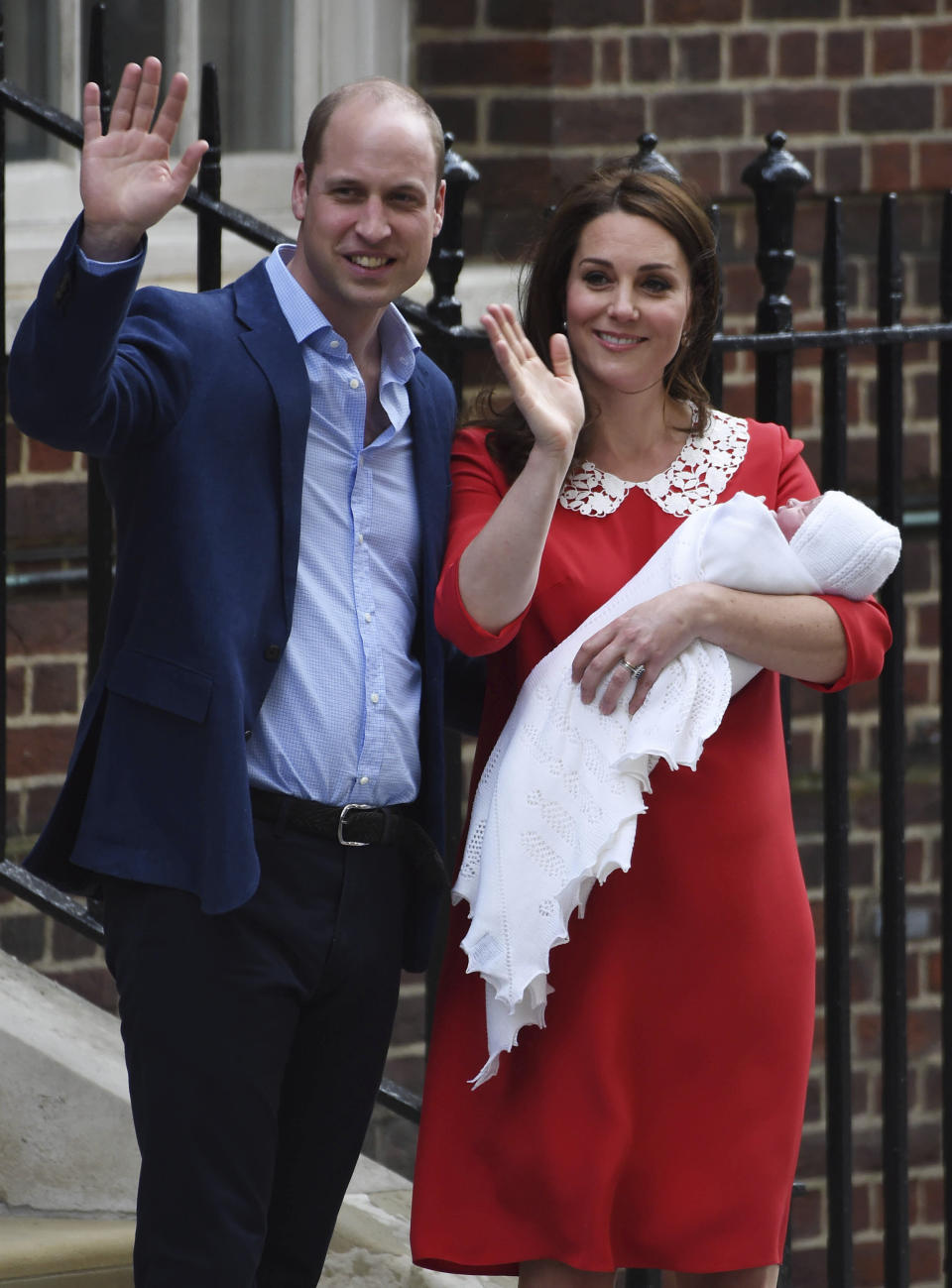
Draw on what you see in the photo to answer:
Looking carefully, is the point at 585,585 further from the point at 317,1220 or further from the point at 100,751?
the point at 317,1220

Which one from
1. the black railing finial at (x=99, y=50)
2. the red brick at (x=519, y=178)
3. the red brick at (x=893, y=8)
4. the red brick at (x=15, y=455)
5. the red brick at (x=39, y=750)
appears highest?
the red brick at (x=893, y=8)

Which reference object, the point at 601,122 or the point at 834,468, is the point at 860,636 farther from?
the point at 601,122

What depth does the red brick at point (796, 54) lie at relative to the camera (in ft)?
13.8

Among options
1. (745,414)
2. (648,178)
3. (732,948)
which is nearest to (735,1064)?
(732,948)

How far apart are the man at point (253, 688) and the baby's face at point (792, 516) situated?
47 centimetres

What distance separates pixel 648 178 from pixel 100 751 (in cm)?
106

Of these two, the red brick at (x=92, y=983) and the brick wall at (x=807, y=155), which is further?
the brick wall at (x=807, y=155)

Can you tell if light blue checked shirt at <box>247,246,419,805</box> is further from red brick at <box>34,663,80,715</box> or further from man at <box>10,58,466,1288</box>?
red brick at <box>34,663,80,715</box>

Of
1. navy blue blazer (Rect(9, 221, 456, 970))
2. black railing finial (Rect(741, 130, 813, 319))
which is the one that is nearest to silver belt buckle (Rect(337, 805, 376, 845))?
navy blue blazer (Rect(9, 221, 456, 970))

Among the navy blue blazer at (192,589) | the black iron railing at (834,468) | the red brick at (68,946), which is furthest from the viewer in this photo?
the red brick at (68,946)

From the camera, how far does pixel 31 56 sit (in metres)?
4.03

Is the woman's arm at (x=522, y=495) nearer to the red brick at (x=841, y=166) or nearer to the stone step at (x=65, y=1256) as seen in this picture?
the stone step at (x=65, y=1256)

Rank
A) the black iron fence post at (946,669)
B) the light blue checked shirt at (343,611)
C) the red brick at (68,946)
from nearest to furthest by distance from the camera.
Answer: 1. the light blue checked shirt at (343,611)
2. the black iron fence post at (946,669)
3. the red brick at (68,946)

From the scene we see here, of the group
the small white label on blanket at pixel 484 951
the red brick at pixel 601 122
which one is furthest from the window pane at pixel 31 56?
the small white label on blanket at pixel 484 951
